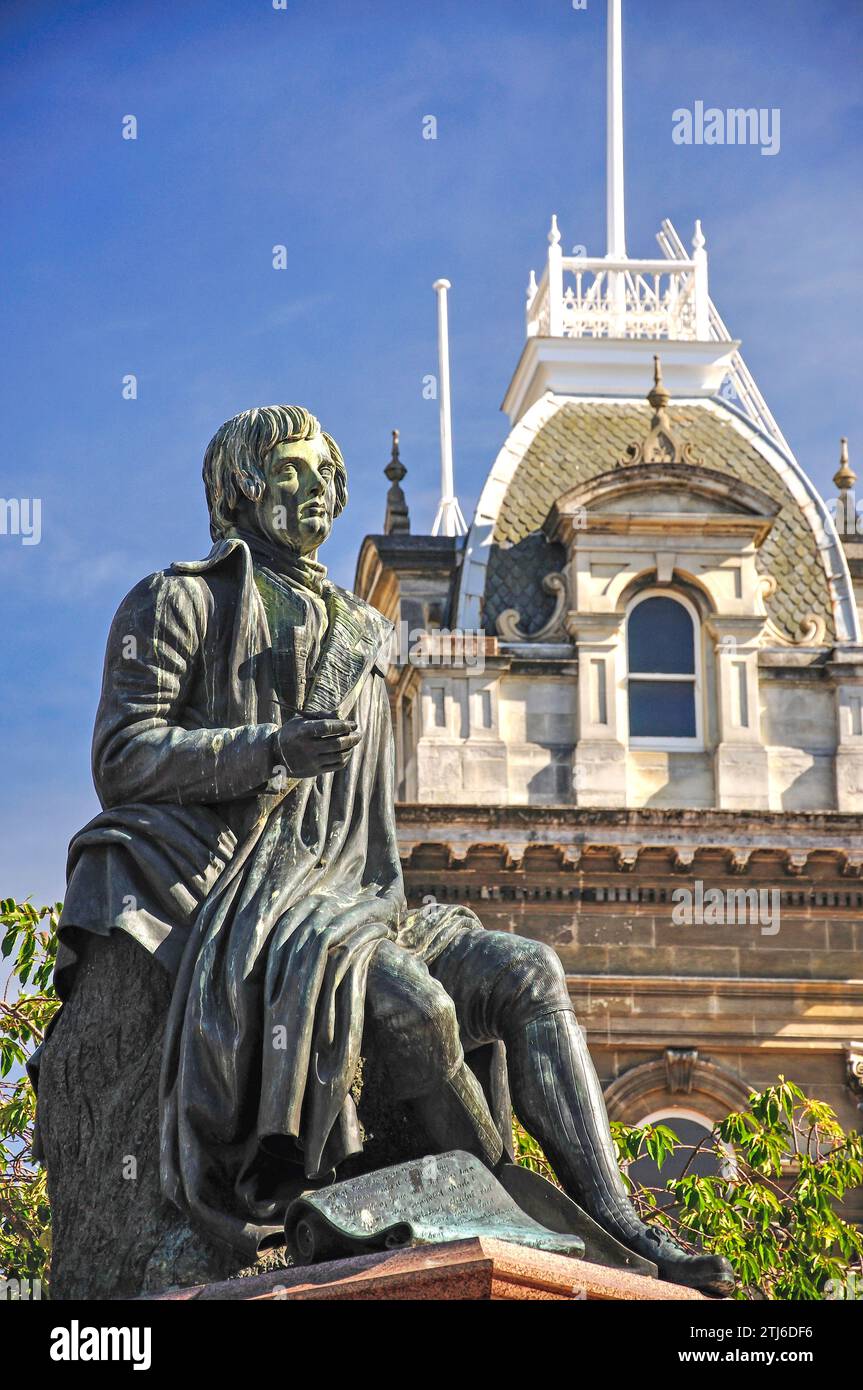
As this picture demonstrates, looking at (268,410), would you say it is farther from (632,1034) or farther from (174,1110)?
(632,1034)

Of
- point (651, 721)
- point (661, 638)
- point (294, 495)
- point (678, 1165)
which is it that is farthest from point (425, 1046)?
point (661, 638)

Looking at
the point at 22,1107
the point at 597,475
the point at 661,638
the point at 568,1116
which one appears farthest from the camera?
the point at 661,638

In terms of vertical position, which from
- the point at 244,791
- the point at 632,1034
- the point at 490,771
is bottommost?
the point at 244,791

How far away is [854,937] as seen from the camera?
30.4 meters

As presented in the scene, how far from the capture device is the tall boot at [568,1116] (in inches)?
271

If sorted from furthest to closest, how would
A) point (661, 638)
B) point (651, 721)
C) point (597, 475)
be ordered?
point (661, 638), point (651, 721), point (597, 475)

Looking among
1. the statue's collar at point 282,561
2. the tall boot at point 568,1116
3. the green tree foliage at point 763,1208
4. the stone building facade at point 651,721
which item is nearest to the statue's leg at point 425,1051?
the tall boot at point 568,1116

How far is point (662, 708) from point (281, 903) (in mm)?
25608

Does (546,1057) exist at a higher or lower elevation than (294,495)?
lower

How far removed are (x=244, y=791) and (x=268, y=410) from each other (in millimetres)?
1087

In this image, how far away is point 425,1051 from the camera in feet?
22.4

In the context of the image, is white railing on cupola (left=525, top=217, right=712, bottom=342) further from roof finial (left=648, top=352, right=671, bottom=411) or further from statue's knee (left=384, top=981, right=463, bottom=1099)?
statue's knee (left=384, top=981, right=463, bottom=1099)

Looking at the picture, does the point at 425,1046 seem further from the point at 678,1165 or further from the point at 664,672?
the point at 664,672

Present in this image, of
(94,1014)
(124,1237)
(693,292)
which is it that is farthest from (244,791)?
(693,292)
